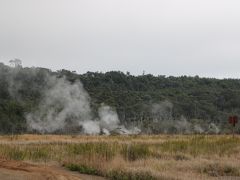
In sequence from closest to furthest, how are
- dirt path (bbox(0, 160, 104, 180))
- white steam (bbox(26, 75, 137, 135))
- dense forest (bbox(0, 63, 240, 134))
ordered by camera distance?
dirt path (bbox(0, 160, 104, 180)) → white steam (bbox(26, 75, 137, 135)) → dense forest (bbox(0, 63, 240, 134))

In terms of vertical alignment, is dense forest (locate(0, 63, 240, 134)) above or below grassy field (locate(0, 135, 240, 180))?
above

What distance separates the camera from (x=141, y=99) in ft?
297

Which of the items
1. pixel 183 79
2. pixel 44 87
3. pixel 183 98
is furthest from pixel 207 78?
pixel 44 87

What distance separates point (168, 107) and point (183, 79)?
97.0 feet

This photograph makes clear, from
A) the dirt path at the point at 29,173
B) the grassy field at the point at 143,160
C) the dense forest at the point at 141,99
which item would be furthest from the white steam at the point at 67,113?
the dirt path at the point at 29,173

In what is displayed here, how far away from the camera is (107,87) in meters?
94.4

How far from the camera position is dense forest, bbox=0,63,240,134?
72881mm

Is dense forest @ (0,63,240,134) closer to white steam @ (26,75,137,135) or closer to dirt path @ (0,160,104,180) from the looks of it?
white steam @ (26,75,137,135)

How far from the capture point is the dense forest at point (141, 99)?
7288 centimetres

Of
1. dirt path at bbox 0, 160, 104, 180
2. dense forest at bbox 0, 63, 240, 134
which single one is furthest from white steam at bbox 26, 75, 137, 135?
dirt path at bbox 0, 160, 104, 180

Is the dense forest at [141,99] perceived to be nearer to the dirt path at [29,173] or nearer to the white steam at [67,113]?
the white steam at [67,113]

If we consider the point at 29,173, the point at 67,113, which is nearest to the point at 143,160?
the point at 29,173

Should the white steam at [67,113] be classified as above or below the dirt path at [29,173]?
above

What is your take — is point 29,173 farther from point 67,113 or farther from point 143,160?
point 67,113
